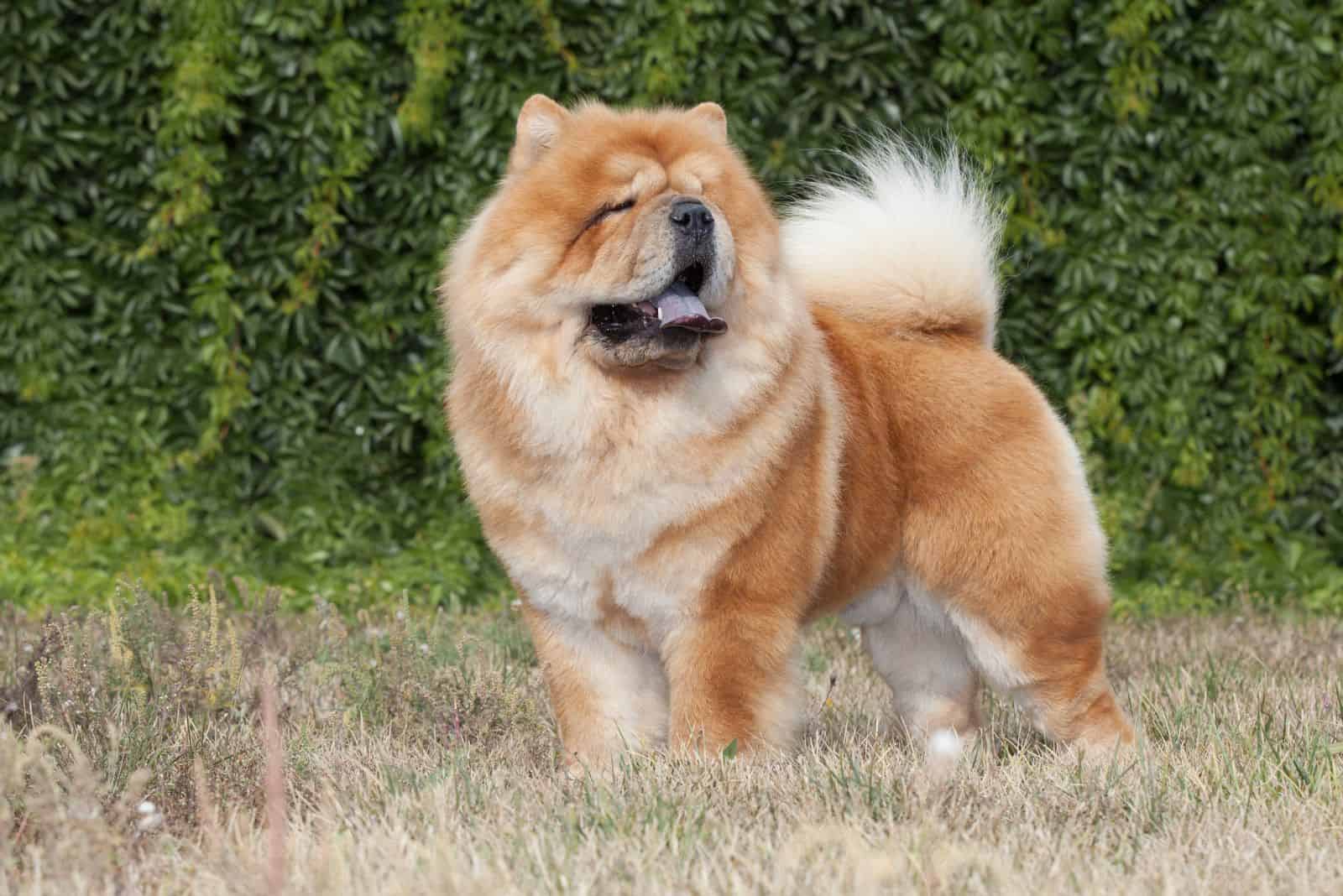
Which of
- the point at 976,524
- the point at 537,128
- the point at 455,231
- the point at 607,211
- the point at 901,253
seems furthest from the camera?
the point at 455,231

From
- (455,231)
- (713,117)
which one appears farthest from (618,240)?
(455,231)

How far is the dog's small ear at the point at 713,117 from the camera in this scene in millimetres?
3186

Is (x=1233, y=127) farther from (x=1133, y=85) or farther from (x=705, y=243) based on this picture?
(x=705, y=243)

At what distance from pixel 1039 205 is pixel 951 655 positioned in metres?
2.28

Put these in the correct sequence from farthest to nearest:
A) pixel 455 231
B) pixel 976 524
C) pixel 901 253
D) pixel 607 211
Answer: pixel 455 231
pixel 901 253
pixel 976 524
pixel 607 211

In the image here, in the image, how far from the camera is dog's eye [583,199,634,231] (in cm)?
292

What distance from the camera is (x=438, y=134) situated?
5199mm

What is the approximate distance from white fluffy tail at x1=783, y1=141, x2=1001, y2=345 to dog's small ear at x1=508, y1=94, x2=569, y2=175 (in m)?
0.59

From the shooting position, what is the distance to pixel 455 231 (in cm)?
516

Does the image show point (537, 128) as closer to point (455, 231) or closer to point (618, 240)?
point (618, 240)

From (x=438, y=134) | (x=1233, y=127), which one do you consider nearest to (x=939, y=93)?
(x=1233, y=127)

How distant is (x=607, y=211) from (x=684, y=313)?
27 cm

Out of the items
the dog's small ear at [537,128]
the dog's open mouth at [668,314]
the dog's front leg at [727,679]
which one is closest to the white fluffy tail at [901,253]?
the dog's open mouth at [668,314]

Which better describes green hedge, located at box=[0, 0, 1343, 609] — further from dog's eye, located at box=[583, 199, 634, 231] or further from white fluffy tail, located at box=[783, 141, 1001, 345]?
dog's eye, located at box=[583, 199, 634, 231]
